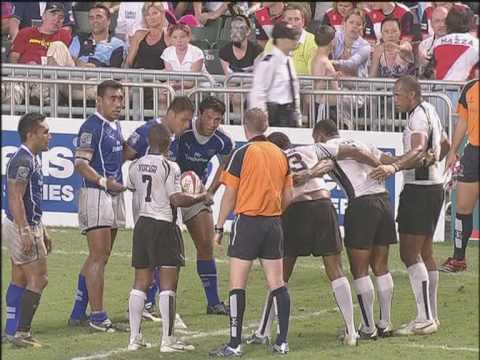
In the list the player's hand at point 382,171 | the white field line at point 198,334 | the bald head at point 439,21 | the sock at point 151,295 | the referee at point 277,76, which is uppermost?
the bald head at point 439,21

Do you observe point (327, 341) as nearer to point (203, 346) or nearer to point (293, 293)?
point (203, 346)

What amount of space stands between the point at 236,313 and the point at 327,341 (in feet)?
3.16

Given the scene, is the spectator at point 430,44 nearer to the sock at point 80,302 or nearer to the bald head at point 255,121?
the sock at point 80,302

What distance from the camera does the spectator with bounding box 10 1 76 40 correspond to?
50.3 feet

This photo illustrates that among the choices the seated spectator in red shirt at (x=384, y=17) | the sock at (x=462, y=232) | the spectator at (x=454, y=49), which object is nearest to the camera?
the sock at (x=462, y=232)

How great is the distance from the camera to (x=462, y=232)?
38.1 ft

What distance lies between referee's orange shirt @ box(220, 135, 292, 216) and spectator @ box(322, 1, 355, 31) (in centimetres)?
792

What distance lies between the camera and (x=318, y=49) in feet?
47.5

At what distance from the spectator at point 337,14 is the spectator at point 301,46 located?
1141 millimetres

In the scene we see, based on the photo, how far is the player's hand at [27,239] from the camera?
8.34m

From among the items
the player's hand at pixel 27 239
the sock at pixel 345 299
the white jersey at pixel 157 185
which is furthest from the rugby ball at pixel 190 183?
the sock at pixel 345 299

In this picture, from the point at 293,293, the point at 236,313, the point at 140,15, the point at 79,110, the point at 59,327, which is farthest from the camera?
the point at 140,15

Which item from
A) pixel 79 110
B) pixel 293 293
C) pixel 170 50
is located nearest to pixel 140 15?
pixel 170 50

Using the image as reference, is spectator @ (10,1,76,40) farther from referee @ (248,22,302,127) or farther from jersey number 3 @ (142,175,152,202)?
jersey number 3 @ (142,175,152,202)
